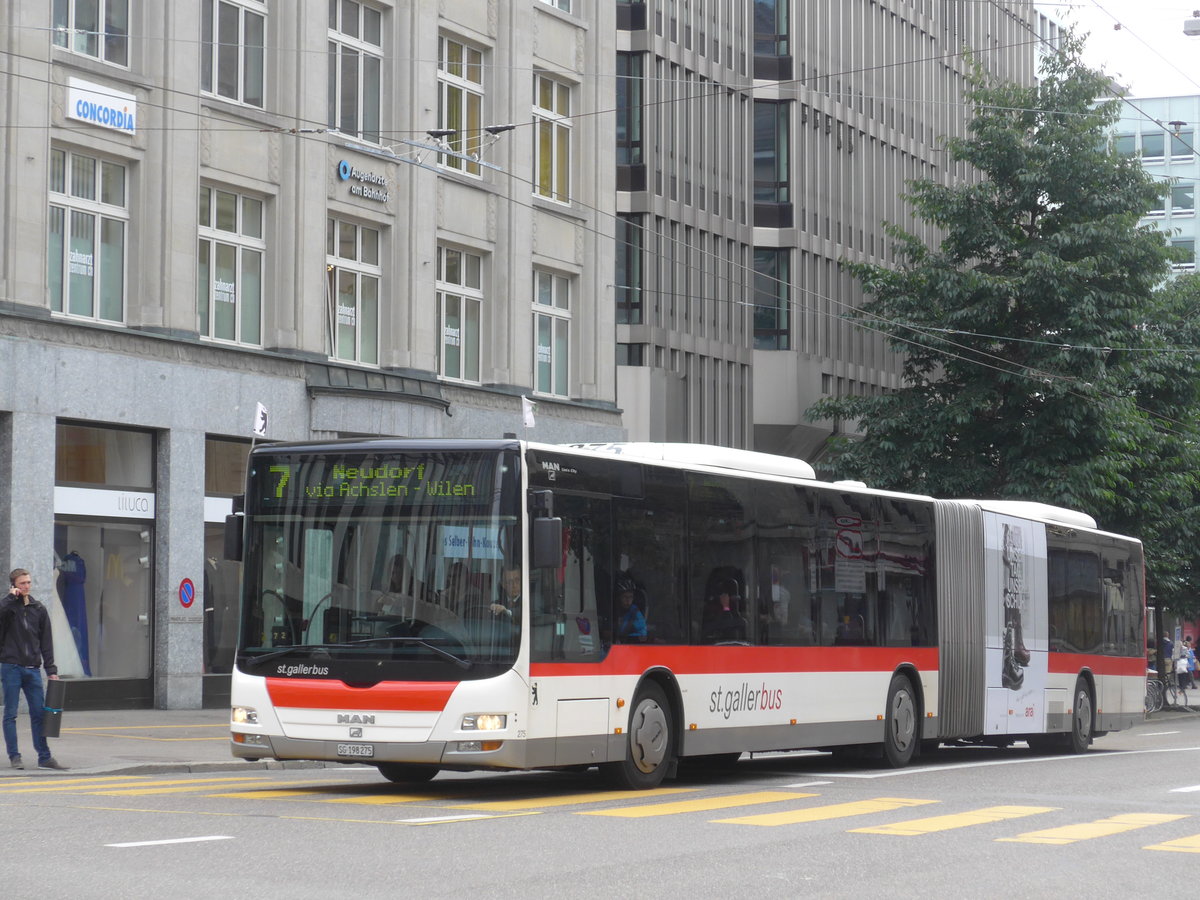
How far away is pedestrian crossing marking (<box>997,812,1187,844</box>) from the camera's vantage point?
12.1 metres

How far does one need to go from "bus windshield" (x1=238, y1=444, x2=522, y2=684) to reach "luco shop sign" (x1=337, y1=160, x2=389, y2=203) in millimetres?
15977

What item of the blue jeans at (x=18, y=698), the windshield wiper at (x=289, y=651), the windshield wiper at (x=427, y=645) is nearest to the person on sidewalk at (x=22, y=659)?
the blue jeans at (x=18, y=698)

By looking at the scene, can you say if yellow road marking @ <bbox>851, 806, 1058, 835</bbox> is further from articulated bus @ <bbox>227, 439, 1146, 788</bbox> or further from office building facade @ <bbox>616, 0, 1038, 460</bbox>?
office building facade @ <bbox>616, 0, 1038, 460</bbox>

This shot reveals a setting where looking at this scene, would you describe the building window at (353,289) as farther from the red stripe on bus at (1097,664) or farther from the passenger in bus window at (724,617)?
the passenger in bus window at (724,617)

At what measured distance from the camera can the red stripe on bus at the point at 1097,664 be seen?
78.4ft

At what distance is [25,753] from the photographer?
59.9 ft

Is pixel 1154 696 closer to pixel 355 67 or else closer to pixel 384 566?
pixel 355 67

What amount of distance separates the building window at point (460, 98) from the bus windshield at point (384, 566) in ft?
60.9

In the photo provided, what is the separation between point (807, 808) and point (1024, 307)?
82.9ft

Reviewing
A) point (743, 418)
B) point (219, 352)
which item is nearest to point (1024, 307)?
point (743, 418)

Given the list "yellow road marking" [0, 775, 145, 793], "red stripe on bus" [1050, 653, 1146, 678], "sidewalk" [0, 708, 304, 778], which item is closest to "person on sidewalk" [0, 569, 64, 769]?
"sidewalk" [0, 708, 304, 778]

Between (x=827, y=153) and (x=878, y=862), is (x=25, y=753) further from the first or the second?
(x=827, y=153)

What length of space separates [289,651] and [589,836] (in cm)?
380

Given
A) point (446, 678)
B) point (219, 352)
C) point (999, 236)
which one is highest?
point (999, 236)
